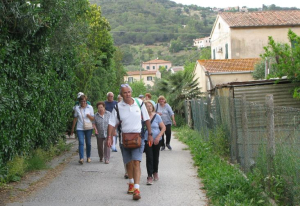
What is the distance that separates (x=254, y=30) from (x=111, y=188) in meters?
36.3

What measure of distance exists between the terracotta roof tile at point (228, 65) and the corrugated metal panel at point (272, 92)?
20.5m

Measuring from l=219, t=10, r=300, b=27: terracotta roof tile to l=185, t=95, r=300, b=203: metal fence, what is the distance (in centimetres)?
3252

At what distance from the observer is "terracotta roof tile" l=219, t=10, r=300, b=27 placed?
4412cm

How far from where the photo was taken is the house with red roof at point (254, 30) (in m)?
44.1

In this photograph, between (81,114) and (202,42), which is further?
(202,42)

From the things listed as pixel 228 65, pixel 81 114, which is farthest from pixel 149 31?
pixel 81 114

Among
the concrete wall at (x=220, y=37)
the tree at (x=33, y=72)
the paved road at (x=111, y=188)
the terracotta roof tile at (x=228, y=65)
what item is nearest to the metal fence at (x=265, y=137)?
the paved road at (x=111, y=188)

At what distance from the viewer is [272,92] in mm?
16391

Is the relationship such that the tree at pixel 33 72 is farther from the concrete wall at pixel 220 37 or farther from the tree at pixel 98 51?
the concrete wall at pixel 220 37

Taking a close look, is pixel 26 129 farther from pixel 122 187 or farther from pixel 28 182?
pixel 122 187

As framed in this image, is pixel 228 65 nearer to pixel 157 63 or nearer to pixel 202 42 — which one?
pixel 157 63

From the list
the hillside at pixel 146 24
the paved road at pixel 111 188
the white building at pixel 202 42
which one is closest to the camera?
the paved road at pixel 111 188

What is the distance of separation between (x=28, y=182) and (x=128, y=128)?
2789 mm

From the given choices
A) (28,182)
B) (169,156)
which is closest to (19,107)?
(28,182)
